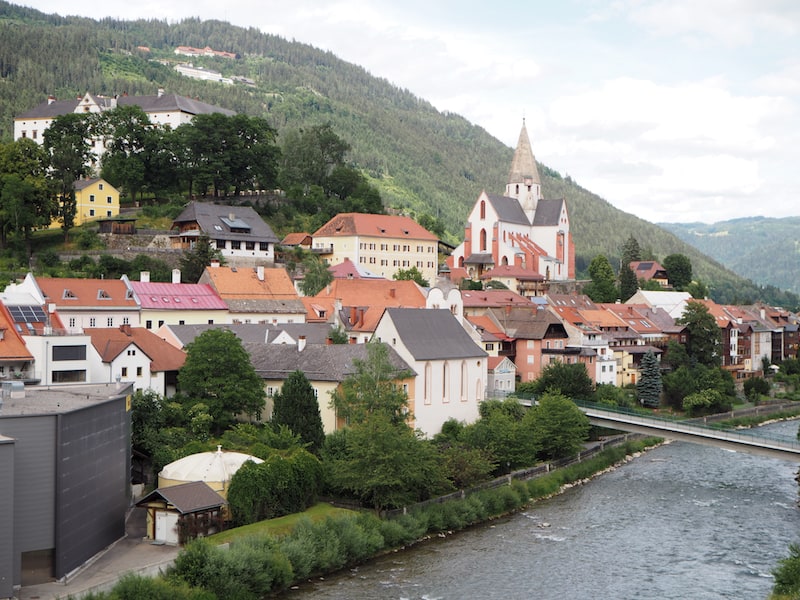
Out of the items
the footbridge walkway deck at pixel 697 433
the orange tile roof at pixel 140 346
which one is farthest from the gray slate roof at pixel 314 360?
the footbridge walkway deck at pixel 697 433

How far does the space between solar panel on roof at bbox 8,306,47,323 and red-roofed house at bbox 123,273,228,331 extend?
11.2 meters

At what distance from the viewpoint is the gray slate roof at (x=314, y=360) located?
46.6 meters

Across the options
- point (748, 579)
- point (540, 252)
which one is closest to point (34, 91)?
point (540, 252)

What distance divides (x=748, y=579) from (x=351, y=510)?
1407 centimetres

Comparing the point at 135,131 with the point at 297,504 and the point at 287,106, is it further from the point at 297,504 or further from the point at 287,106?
the point at 287,106

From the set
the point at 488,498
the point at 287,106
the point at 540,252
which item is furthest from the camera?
the point at 287,106

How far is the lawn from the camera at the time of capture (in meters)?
32.2

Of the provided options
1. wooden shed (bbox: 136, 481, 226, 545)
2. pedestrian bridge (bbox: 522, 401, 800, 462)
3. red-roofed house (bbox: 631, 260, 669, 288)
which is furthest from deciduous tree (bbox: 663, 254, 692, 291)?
wooden shed (bbox: 136, 481, 226, 545)

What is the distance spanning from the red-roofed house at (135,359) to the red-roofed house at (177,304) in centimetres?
724

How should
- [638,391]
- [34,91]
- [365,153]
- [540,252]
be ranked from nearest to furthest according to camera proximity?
[638,391], [540,252], [34,91], [365,153]

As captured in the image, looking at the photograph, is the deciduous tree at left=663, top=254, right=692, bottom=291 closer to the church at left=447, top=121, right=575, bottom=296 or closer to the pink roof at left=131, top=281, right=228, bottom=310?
the church at left=447, top=121, right=575, bottom=296

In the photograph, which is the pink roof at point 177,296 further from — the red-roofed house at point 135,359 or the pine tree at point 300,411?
the pine tree at point 300,411

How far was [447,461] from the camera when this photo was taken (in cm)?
4216

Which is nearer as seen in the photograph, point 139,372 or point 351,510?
point 351,510
